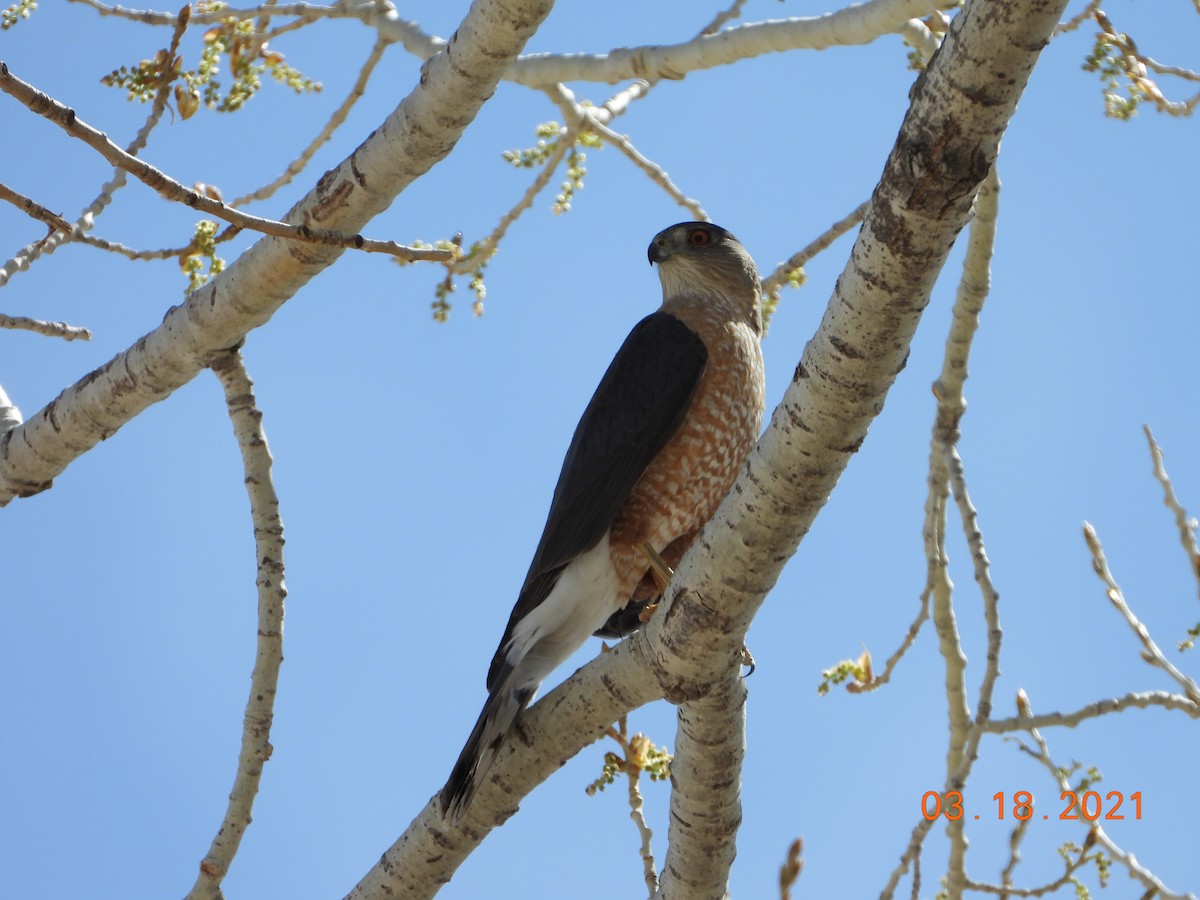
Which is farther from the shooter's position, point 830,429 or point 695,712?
point 695,712

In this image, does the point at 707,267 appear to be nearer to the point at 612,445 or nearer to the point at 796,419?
the point at 612,445

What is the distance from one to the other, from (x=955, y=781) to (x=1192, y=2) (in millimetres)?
2819

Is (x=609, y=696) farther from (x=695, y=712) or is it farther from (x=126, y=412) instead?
(x=126, y=412)

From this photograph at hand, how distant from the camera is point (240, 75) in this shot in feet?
13.1

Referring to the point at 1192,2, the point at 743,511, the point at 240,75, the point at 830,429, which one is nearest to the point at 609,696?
the point at 743,511

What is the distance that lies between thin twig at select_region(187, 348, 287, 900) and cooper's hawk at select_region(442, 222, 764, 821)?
780mm

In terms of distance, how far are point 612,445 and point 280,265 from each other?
120 centimetres

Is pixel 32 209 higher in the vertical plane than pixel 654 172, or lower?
lower

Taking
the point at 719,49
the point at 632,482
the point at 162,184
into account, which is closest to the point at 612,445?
the point at 632,482

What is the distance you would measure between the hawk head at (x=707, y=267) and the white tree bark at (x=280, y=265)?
1.64 m

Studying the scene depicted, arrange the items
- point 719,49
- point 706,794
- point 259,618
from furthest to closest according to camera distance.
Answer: point 719,49
point 259,618
point 706,794

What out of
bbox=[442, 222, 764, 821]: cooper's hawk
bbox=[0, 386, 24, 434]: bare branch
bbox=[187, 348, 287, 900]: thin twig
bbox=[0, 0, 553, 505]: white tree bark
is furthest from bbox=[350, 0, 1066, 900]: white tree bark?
bbox=[0, 386, 24, 434]: bare branch

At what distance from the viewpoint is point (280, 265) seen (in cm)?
350

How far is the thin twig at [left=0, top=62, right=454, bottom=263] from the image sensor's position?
2078 millimetres
